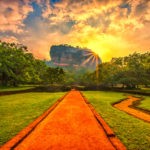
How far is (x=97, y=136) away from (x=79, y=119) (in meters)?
3.10

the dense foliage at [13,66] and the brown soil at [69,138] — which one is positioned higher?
the dense foliage at [13,66]

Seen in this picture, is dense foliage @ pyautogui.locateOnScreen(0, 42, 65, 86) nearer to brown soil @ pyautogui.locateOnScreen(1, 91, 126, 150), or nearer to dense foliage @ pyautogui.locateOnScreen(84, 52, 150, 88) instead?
dense foliage @ pyautogui.locateOnScreen(84, 52, 150, 88)

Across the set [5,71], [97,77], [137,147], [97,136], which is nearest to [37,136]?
[97,136]

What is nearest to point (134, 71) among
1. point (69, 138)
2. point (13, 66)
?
point (13, 66)

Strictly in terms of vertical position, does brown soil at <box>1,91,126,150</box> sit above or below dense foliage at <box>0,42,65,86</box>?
below

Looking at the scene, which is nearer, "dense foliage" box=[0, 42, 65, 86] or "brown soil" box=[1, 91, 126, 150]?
"brown soil" box=[1, 91, 126, 150]

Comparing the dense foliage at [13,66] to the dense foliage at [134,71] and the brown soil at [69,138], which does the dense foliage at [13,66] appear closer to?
the dense foliage at [134,71]

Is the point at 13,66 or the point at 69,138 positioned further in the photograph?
the point at 13,66

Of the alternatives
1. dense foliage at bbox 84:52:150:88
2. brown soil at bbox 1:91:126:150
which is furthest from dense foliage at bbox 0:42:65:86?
brown soil at bbox 1:91:126:150

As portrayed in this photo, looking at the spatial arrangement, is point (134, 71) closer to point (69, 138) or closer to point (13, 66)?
point (13, 66)

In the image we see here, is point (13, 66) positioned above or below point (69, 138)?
above

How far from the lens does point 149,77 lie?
4653 cm

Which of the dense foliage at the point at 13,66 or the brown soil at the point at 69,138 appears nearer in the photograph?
the brown soil at the point at 69,138

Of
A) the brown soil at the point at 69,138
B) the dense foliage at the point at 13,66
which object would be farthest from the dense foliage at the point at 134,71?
the brown soil at the point at 69,138
